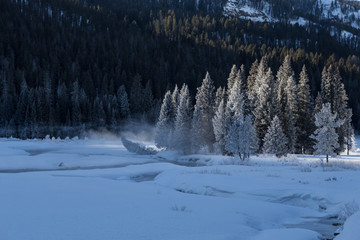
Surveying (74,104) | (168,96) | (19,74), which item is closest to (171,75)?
(74,104)

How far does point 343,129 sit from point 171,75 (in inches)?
2907

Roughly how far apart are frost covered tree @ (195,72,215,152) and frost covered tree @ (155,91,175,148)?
16.9 ft

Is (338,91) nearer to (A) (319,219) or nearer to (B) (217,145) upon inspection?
(B) (217,145)

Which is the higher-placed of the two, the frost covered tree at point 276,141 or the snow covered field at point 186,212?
the snow covered field at point 186,212

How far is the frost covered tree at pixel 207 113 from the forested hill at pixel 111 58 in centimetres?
3125

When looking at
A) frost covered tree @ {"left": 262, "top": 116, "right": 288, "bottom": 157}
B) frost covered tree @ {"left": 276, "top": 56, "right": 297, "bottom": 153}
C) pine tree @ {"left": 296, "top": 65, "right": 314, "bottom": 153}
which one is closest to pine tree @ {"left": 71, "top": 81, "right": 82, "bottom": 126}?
frost covered tree @ {"left": 276, "top": 56, "right": 297, "bottom": 153}

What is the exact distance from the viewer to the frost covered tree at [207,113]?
46.2 m

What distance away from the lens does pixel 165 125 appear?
48594 millimetres

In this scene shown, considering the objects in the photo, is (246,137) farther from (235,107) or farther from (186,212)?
(186,212)

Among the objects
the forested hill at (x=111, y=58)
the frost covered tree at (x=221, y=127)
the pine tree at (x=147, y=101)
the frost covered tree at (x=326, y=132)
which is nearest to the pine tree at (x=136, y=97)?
the forested hill at (x=111, y=58)

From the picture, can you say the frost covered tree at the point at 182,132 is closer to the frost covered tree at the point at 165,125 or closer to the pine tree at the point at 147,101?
the frost covered tree at the point at 165,125

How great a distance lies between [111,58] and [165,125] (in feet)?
244

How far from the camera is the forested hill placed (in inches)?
3078

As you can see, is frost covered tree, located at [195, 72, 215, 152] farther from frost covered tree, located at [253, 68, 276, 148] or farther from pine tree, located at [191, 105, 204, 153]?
frost covered tree, located at [253, 68, 276, 148]
